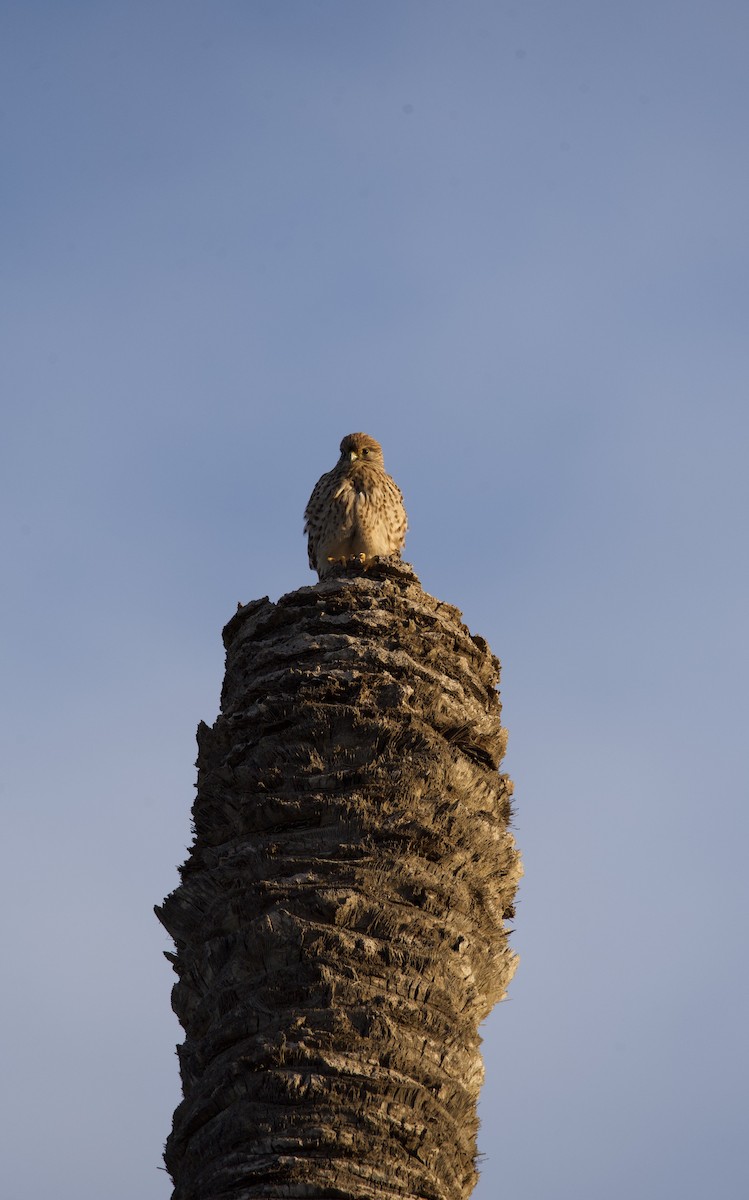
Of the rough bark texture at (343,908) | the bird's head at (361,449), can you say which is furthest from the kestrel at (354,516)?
the rough bark texture at (343,908)

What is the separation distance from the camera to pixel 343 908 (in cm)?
697

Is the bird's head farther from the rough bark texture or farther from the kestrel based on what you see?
the rough bark texture

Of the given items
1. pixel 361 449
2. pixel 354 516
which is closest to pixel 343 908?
pixel 354 516

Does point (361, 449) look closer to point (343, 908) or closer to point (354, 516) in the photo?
point (354, 516)

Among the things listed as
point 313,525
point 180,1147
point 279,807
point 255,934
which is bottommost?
point 180,1147

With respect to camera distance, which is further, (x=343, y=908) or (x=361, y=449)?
(x=361, y=449)

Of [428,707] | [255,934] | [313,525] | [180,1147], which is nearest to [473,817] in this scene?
[428,707]

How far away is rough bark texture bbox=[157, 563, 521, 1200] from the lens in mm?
6511

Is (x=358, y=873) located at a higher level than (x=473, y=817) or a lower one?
lower

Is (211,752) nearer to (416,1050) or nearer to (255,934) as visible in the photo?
(255,934)

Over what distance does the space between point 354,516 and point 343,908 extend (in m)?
7.57

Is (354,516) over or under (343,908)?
over

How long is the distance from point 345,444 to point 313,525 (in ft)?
4.42

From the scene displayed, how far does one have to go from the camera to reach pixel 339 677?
7875 mm
